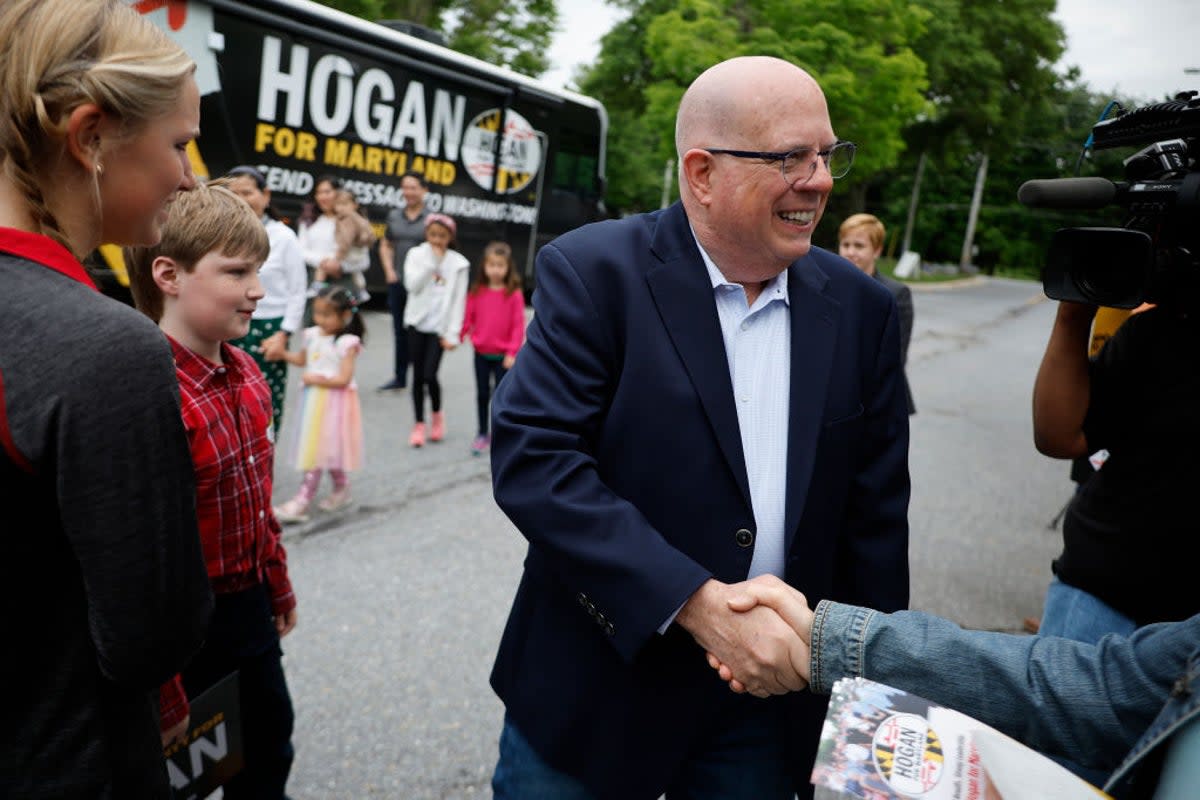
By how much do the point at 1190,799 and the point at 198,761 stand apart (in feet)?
5.89

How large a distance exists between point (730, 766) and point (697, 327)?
0.93 meters

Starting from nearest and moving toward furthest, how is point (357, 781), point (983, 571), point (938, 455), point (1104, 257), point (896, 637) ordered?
point (896, 637) < point (1104, 257) < point (357, 781) < point (983, 571) < point (938, 455)

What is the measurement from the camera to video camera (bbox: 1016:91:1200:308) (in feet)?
5.61

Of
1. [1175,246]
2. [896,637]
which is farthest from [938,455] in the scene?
[896,637]

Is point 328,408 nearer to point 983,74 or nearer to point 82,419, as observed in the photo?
point 82,419

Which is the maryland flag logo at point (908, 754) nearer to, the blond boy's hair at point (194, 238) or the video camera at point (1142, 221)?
the video camera at point (1142, 221)

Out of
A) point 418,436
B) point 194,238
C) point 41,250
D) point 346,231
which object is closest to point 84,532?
point 41,250

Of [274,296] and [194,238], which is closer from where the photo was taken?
[194,238]

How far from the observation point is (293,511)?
484cm

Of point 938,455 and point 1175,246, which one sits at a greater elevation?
point 1175,246

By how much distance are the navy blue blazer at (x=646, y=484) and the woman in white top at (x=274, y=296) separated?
11.2 feet

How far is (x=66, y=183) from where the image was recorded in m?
1.08

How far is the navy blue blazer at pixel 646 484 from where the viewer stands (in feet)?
5.09

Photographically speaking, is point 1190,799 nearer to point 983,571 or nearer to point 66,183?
point 66,183
